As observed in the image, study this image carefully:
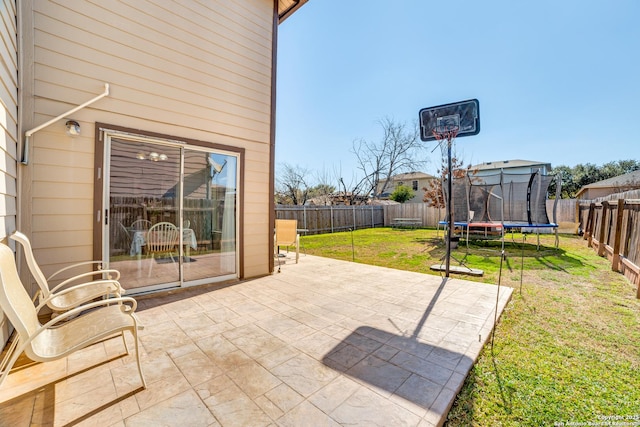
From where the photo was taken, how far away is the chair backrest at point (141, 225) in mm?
3475

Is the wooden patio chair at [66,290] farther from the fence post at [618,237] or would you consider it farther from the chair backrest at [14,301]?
the fence post at [618,237]

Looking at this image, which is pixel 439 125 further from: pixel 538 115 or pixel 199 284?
pixel 538 115

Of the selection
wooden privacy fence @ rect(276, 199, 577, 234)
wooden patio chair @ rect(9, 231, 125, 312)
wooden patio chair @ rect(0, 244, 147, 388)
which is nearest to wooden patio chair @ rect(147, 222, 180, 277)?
wooden patio chair @ rect(9, 231, 125, 312)

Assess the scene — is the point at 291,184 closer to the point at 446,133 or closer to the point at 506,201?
the point at 506,201

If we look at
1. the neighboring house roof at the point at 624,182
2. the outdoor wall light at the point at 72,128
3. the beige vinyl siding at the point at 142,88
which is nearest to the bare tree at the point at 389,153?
the neighboring house roof at the point at 624,182

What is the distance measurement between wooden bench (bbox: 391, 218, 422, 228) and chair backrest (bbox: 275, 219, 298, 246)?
11881 millimetres

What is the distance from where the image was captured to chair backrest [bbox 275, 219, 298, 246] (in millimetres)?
5770

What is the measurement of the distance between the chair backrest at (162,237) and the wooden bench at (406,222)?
567 inches

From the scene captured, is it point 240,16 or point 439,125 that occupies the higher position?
point 240,16

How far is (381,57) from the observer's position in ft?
31.6

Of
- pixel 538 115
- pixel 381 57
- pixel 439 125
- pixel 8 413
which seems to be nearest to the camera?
pixel 8 413

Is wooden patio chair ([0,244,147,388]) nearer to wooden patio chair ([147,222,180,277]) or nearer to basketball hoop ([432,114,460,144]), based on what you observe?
wooden patio chair ([147,222,180,277])

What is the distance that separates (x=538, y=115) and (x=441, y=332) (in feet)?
49.0

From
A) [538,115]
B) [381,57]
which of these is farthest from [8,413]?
[538,115]
